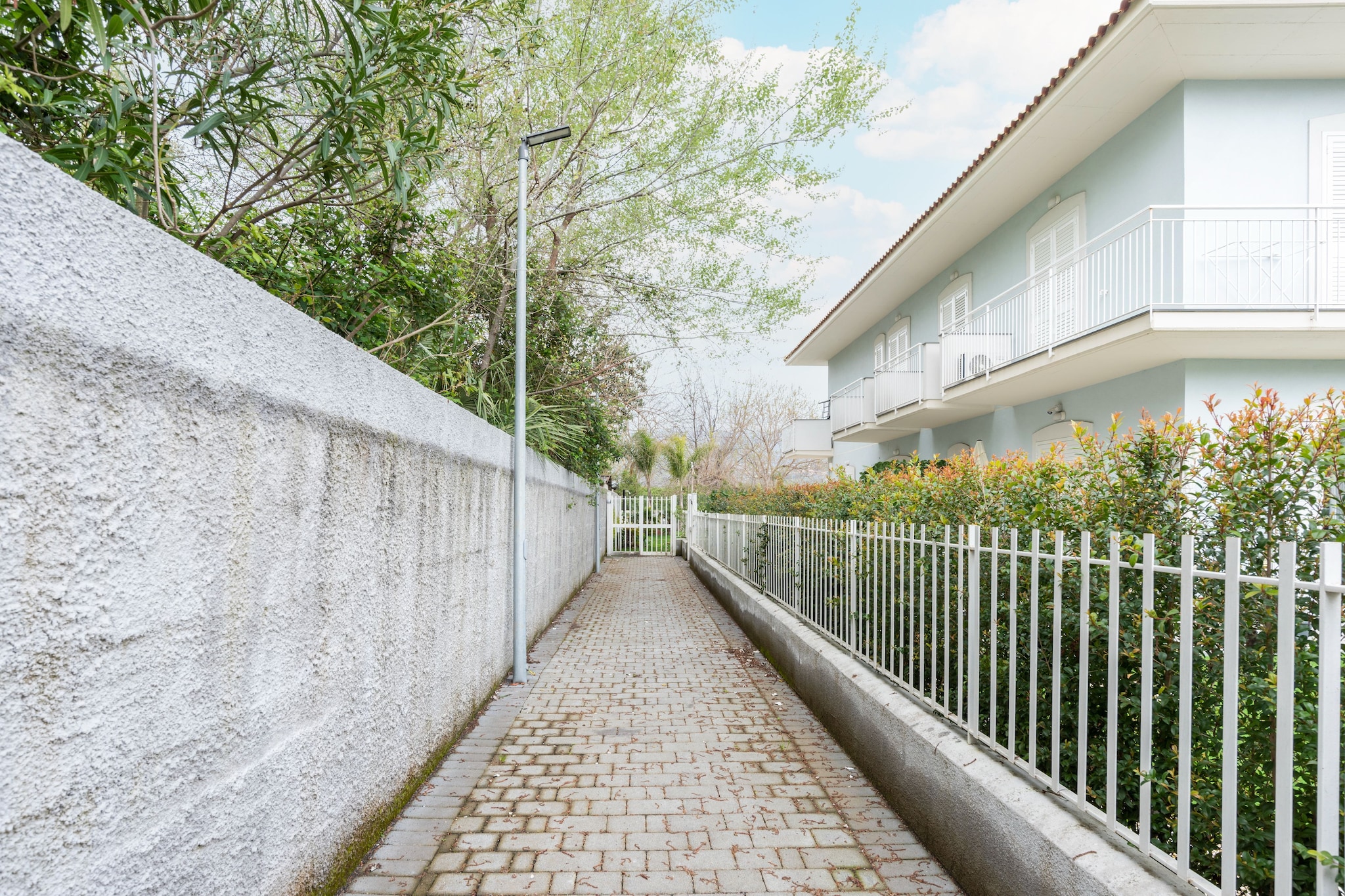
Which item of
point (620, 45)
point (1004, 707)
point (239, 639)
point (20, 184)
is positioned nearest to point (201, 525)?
point (239, 639)

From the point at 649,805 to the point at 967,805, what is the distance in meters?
1.67

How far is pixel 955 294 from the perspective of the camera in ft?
54.3

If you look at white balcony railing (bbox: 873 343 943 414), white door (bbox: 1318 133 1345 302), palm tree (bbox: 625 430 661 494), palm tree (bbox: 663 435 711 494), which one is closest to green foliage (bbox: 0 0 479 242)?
white door (bbox: 1318 133 1345 302)

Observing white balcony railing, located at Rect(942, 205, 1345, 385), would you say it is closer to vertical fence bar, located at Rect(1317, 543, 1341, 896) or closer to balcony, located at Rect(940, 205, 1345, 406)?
balcony, located at Rect(940, 205, 1345, 406)

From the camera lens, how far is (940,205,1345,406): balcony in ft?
28.2

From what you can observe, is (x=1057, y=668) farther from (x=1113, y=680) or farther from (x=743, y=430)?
(x=743, y=430)

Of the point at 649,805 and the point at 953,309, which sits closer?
the point at 649,805

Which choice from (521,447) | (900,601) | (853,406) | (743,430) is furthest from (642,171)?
(743,430)

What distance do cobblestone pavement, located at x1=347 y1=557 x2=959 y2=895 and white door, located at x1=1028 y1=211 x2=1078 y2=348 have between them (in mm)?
7659

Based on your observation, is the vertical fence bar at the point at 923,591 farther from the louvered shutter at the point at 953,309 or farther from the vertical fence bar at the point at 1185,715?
the louvered shutter at the point at 953,309

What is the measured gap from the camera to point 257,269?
15.3 feet

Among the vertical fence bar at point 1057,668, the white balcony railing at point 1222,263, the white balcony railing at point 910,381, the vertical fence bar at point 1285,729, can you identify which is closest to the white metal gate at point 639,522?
the white balcony railing at point 910,381

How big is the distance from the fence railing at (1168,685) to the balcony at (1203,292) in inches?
266

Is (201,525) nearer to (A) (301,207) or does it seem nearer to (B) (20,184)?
(B) (20,184)
